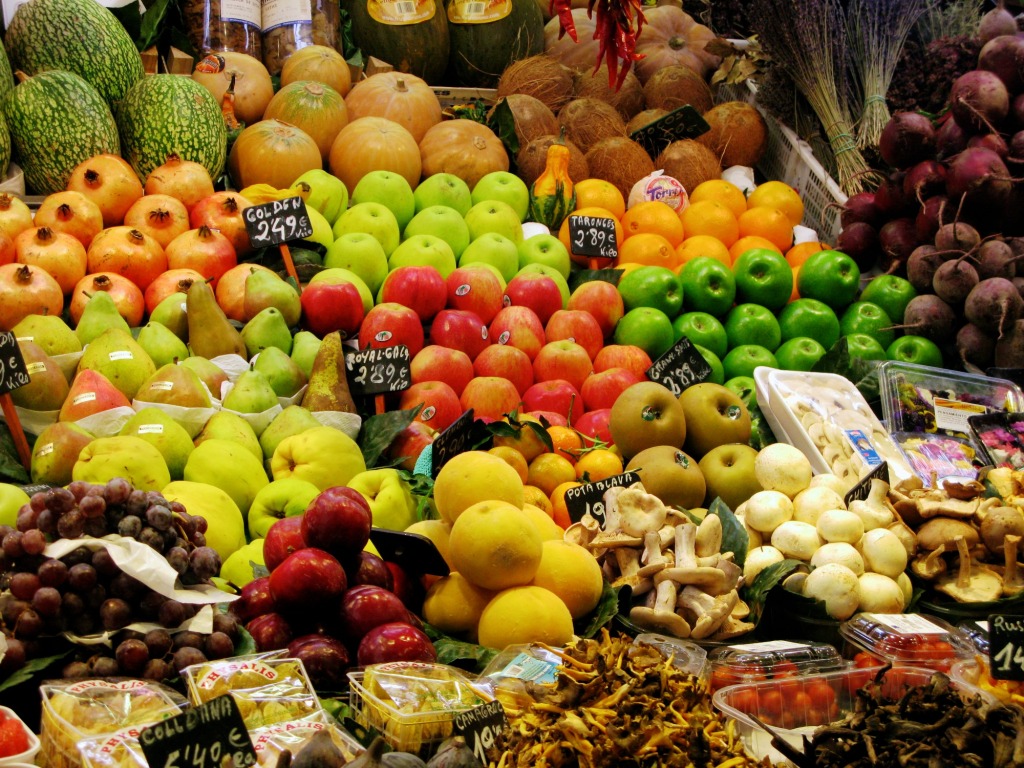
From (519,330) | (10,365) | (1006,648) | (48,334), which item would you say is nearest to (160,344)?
(48,334)

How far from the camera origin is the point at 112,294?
3.15 m

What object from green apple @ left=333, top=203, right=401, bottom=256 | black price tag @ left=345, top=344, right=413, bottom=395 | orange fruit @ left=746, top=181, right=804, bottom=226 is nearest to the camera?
black price tag @ left=345, top=344, right=413, bottom=395

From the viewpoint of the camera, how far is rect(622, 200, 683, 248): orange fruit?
4.21 meters

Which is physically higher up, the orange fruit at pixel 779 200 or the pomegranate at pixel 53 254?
the orange fruit at pixel 779 200

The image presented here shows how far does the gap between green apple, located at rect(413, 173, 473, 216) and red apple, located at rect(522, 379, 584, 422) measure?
1.17 metres

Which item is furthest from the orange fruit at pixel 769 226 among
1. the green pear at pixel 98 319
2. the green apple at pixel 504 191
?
the green pear at pixel 98 319

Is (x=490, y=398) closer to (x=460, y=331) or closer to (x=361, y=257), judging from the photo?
(x=460, y=331)

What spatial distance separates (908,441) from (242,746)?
8.41 feet

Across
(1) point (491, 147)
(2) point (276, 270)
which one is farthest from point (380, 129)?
(2) point (276, 270)

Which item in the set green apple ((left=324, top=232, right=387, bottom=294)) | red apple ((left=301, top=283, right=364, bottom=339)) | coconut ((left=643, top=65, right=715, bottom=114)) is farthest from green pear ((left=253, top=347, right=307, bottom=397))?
coconut ((left=643, top=65, right=715, bottom=114))

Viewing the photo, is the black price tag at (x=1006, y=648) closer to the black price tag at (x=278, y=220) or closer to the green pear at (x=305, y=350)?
the green pear at (x=305, y=350)

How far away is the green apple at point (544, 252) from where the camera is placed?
3.92m

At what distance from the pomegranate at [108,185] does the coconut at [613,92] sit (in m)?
2.35

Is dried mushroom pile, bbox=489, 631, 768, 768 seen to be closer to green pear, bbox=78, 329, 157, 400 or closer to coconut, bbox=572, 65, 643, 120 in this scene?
green pear, bbox=78, 329, 157, 400
